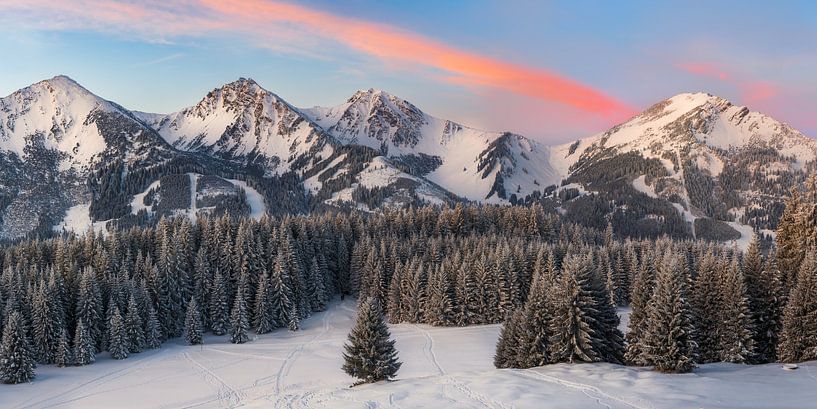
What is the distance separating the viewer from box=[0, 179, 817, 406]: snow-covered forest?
154ft

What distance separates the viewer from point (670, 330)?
4309 cm

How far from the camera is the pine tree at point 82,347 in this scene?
7031cm

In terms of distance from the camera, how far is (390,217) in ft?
446

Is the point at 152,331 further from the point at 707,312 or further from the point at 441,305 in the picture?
the point at 707,312

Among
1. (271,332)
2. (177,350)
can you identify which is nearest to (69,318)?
(177,350)

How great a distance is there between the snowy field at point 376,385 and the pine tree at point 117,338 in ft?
4.06

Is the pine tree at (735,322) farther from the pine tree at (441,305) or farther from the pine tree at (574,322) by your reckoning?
the pine tree at (441,305)

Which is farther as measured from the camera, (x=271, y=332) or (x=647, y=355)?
(x=271, y=332)

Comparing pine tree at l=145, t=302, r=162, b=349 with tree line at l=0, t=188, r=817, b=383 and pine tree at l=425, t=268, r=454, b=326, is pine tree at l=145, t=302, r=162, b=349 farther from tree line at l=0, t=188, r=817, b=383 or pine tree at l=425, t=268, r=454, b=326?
pine tree at l=425, t=268, r=454, b=326

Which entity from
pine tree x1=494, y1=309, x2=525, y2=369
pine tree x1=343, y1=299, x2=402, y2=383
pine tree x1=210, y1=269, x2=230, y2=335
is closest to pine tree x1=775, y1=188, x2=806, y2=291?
pine tree x1=494, y1=309, x2=525, y2=369

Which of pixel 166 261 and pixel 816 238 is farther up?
pixel 816 238

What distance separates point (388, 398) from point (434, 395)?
2.67 metres

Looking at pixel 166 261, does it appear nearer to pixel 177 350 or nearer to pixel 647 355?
pixel 177 350

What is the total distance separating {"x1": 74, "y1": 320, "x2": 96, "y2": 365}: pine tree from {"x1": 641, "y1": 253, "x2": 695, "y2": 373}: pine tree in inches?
2413
